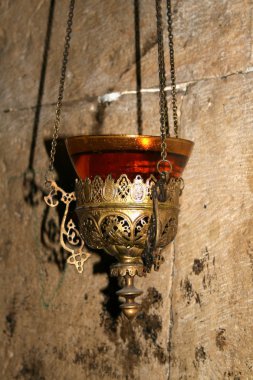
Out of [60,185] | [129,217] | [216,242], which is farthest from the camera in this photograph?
[60,185]

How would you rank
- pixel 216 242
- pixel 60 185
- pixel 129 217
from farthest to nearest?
pixel 60 185, pixel 216 242, pixel 129 217

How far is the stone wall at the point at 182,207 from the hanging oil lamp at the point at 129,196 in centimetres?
22

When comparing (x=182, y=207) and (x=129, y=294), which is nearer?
(x=129, y=294)

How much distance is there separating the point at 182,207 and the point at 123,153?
0.38m

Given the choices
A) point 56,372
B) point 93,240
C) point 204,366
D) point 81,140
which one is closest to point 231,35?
point 81,140

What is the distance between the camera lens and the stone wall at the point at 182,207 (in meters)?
2.27

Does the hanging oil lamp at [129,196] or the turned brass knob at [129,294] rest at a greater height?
the hanging oil lamp at [129,196]

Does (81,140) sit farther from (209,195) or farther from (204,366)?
(204,366)

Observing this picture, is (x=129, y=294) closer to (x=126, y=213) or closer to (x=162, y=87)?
(x=126, y=213)

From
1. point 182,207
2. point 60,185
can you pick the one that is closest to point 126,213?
point 182,207

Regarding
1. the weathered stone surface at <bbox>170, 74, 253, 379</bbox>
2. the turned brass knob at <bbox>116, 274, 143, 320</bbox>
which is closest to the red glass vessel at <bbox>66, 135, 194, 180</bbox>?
the weathered stone surface at <bbox>170, 74, 253, 379</bbox>

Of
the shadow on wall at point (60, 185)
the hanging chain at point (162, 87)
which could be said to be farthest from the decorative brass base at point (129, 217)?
the shadow on wall at point (60, 185)

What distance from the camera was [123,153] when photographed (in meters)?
2.11

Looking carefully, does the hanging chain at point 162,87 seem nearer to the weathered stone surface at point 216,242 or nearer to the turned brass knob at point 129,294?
the weathered stone surface at point 216,242
